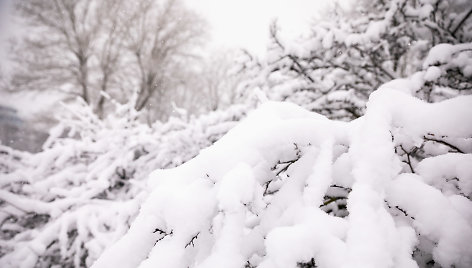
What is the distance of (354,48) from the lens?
371 cm

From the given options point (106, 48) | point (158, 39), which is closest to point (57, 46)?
point (106, 48)

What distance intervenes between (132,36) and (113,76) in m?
2.52

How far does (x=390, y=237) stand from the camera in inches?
27.8

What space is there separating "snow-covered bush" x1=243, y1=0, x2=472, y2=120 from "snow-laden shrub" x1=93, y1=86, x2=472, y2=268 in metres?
2.31

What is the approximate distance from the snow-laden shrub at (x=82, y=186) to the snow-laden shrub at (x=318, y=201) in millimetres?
1956

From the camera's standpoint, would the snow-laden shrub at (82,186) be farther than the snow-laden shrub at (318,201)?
Yes

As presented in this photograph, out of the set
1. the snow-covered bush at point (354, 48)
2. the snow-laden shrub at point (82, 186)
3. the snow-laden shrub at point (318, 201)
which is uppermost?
the snow-laden shrub at point (318, 201)

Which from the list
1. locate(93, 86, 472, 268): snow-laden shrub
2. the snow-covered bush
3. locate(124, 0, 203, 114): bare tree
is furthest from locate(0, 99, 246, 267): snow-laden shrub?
locate(124, 0, 203, 114): bare tree

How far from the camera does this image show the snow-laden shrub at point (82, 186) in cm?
296

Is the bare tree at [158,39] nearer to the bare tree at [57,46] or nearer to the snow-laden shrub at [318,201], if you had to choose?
the bare tree at [57,46]

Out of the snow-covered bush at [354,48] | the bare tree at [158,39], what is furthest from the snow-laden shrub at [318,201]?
the bare tree at [158,39]

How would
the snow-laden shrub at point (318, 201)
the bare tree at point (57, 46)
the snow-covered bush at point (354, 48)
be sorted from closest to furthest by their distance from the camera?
the snow-laden shrub at point (318, 201)
the snow-covered bush at point (354, 48)
the bare tree at point (57, 46)

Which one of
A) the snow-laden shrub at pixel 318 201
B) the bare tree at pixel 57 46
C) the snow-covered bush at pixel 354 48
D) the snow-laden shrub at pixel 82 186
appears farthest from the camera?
Answer: the bare tree at pixel 57 46

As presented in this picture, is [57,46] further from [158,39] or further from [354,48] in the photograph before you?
[354,48]
